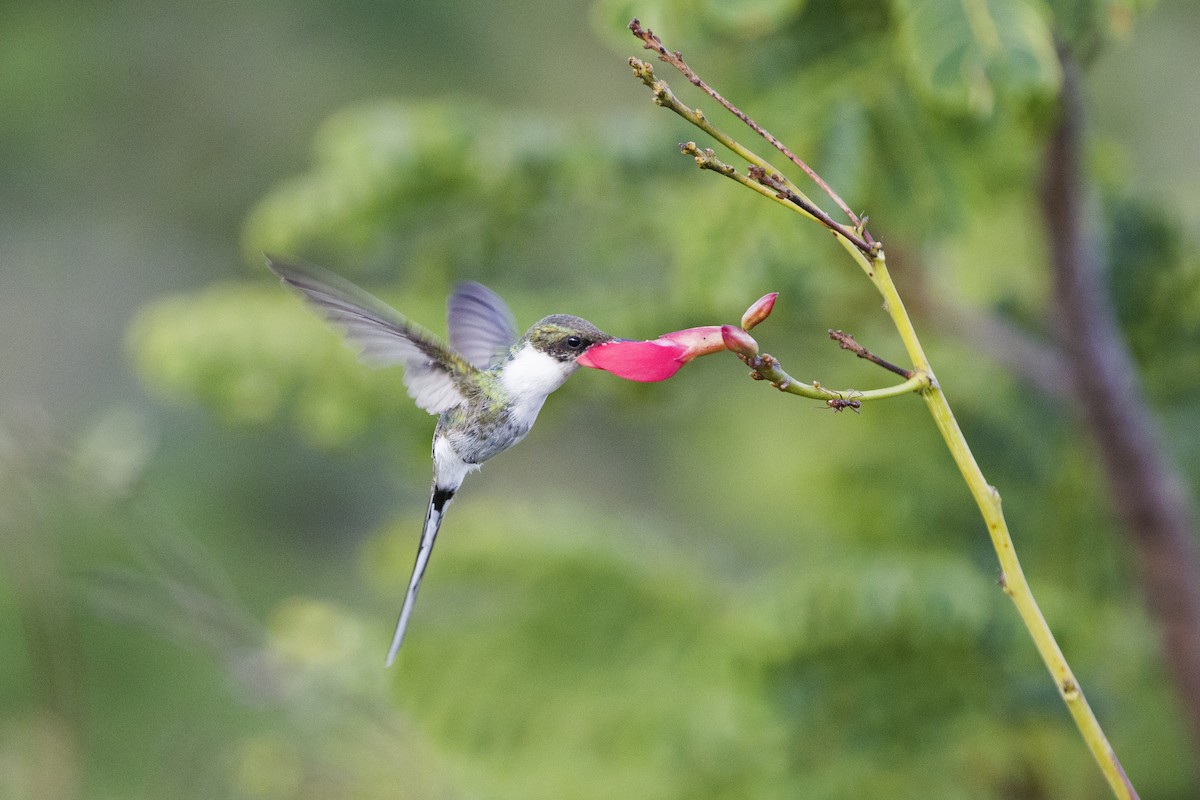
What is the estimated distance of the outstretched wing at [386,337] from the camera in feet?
4.11

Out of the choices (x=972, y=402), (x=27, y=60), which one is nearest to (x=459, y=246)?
(x=972, y=402)

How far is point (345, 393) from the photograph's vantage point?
292 cm

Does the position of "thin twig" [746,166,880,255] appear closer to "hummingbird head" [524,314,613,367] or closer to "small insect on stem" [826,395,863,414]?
"small insect on stem" [826,395,863,414]

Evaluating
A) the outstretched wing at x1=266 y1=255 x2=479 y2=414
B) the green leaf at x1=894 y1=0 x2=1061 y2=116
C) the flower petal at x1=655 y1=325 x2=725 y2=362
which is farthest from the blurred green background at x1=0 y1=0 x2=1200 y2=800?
the flower petal at x1=655 y1=325 x2=725 y2=362

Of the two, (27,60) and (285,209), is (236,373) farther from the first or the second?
(27,60)

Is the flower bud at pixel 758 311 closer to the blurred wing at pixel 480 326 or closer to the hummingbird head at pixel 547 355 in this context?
the hummingbird head at pixel 547 355

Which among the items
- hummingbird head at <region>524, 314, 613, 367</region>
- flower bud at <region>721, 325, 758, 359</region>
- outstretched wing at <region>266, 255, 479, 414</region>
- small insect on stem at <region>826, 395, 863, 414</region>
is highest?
outstretched wing at <region>266, 255, 479, 414</region>

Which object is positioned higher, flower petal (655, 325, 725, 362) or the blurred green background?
the blurred green background

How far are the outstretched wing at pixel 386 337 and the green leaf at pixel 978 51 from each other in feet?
2.73

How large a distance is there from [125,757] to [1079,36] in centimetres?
745

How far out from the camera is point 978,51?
1835mm

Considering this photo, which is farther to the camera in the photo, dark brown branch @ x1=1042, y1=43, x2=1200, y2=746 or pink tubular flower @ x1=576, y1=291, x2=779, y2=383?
dark brown branch @ x1=1042, y1=43, x2=1200, y2=746

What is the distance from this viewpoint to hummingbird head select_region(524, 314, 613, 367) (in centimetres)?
133

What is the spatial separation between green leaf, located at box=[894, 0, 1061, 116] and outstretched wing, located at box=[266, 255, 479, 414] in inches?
32.7
